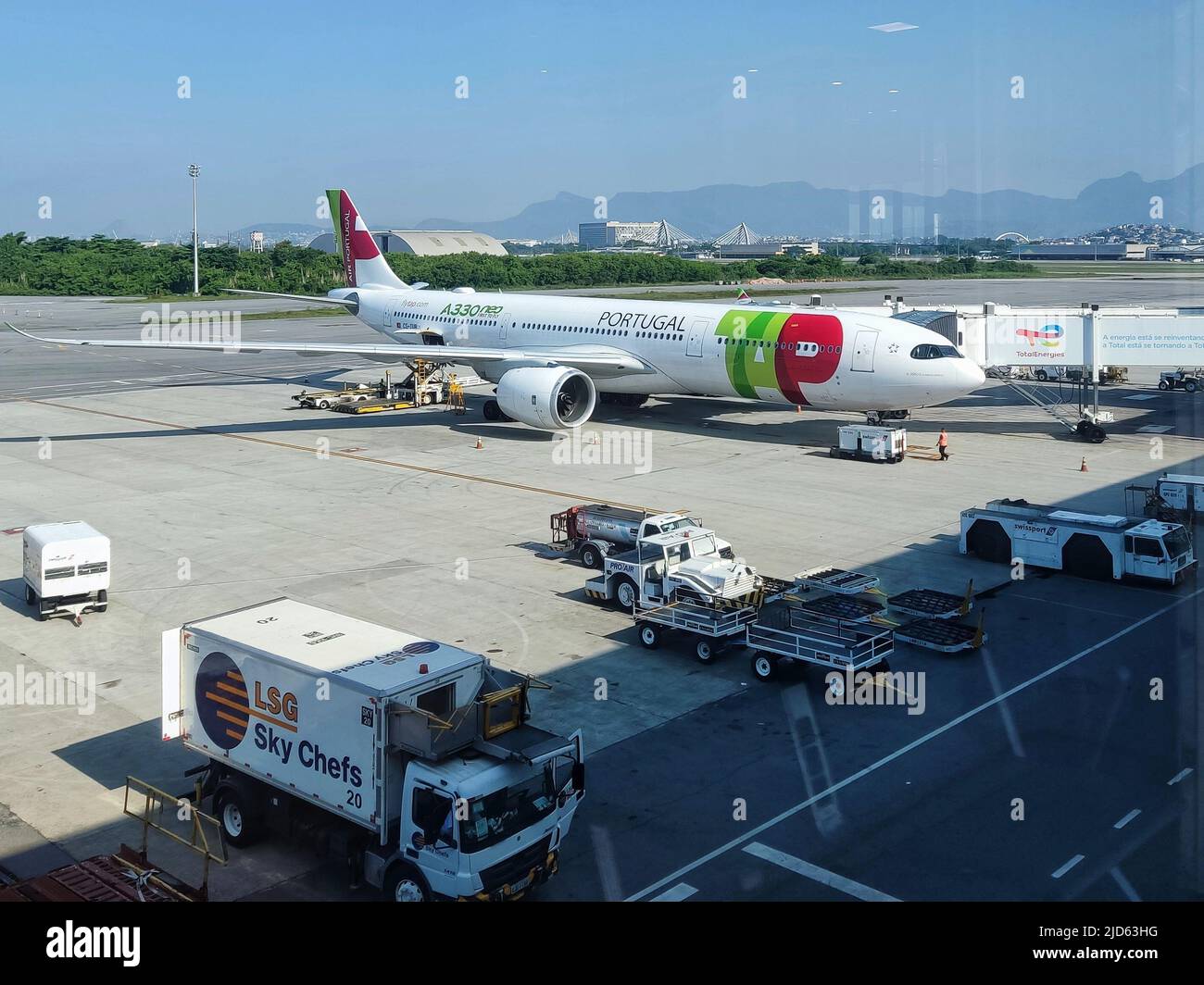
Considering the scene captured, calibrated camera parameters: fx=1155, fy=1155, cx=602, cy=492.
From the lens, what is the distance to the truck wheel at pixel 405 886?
1256cm

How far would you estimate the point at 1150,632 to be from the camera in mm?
22266

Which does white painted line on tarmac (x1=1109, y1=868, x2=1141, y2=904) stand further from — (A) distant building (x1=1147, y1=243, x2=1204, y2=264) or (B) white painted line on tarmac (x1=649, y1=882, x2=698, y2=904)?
(A) distant building (x1=1147, y1=243, x2=1204, y2=264)

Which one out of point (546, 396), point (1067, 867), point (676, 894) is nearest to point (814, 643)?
point (1067, 867)

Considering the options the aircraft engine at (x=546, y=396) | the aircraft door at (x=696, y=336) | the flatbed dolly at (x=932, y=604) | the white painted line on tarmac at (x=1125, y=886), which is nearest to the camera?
the white painted line on tarmac at (x=1125, y=886)

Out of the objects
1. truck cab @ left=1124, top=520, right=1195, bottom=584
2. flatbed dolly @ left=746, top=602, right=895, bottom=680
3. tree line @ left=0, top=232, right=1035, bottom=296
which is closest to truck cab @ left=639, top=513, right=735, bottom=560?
flatbed dolly @ left=746, top=602, right=895, bottom=680

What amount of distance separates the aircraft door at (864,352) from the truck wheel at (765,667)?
64.8 ft

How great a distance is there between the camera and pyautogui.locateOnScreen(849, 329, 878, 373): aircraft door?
37.8m

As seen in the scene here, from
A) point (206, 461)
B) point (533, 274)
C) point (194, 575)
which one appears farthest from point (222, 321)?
point (194, 575)

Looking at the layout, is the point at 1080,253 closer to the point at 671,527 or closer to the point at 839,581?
the point at 671,527

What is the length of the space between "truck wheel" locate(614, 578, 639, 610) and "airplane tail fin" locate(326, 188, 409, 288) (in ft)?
120

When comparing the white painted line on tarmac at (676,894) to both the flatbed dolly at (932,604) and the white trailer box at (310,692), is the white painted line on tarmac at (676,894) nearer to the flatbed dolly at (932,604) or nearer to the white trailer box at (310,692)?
the white trailer box at (310,692)

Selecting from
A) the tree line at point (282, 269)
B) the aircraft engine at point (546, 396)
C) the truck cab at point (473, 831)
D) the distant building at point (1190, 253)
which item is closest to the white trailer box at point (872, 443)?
the aircraft engine at point (546, 396)

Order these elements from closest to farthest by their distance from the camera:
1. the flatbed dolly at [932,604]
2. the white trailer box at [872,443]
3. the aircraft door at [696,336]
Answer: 1. the flatbed dolly at [932,604]
2. the white trailer box at [872,443]
3. the aircraft door at [696,336]
